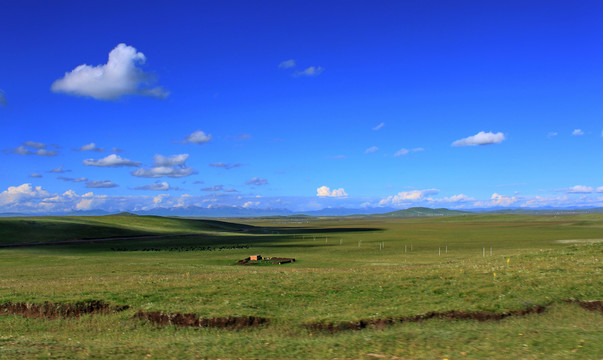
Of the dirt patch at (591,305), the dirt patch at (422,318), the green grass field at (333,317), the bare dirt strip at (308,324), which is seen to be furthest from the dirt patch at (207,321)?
the dirt patch at (591,305)

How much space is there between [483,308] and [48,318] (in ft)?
69.0

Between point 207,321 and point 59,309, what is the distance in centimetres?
860

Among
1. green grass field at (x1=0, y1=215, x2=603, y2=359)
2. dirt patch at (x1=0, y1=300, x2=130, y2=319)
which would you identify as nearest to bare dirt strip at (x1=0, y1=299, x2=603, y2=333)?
dirt patch at (x1=0, y1=300, x2=130, y2=319)

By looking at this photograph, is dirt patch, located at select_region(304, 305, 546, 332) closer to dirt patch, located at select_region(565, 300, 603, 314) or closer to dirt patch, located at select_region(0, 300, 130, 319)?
dirt patch, located at select_region(565, 300, 603, 314)

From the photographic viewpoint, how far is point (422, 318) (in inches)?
685

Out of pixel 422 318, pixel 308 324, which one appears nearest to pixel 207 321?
pixel 308 324

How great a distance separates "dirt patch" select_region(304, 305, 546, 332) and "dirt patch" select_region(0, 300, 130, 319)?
35.1ft

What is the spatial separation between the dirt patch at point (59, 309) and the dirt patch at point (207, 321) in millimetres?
2962

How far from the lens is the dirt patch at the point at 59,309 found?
20.3 meters

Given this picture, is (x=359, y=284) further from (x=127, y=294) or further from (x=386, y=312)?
(x=127, y=294)

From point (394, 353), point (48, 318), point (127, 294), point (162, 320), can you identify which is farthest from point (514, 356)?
point (48, 318)

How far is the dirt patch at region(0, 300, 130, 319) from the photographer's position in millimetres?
20297

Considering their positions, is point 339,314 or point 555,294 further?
point 555,294

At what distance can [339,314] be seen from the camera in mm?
17906
